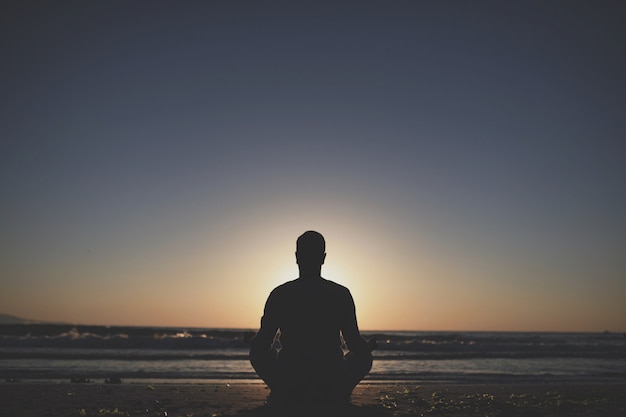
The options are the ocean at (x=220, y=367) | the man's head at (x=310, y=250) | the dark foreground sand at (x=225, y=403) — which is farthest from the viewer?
the ocean at (x=220, y=367)

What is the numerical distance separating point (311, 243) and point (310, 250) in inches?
2.7


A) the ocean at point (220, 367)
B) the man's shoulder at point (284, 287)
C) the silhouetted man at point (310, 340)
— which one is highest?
the man's shoulder at point (284, 287)

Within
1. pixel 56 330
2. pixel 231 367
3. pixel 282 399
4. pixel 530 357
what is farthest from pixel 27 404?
pixel 56 330

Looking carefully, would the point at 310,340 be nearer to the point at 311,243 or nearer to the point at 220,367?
the point at 311,243

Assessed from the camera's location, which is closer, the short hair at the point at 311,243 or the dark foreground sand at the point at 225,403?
the short hair at the point at 311,243

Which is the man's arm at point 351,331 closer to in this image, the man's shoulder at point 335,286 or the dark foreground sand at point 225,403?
the man's shoulder at point 335,286

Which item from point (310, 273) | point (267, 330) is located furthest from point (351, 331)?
point (267, 330)

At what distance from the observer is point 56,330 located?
43.6 metres

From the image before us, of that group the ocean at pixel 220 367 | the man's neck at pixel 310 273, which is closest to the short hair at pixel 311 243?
the man's neck at pixel 310 273

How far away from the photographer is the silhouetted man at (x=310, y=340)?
4.85m

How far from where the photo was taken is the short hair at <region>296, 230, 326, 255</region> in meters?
5.09

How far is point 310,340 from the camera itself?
193 inches

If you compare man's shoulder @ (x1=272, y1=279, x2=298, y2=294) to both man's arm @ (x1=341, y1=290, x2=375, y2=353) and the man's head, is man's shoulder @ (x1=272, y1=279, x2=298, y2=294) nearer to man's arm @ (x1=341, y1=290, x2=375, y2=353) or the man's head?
the man's head

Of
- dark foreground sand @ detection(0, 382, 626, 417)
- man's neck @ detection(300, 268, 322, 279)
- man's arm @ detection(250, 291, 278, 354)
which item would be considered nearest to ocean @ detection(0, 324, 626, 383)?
dark foreground sand @ detection(0, 382, 626, 417)
